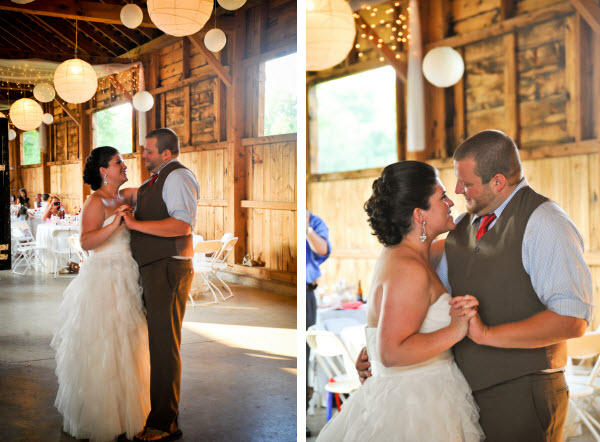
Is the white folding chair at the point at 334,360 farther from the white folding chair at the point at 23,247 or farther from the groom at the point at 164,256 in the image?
the white folding chair at the point at 23,247

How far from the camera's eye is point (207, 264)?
3090mm

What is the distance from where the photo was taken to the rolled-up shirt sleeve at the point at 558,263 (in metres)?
1.53

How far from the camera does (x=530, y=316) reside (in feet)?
5.29

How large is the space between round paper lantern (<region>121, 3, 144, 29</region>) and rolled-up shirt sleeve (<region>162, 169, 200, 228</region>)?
856 millimetres

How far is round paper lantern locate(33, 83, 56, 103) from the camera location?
286 cm

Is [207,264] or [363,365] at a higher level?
[207,264]

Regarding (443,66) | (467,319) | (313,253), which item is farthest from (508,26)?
(313,253)

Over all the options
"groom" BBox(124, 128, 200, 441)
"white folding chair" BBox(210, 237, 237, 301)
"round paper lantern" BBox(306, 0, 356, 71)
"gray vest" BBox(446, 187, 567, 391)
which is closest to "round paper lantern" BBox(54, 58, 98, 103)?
"groom" BBox(124, 128, 200, 441)

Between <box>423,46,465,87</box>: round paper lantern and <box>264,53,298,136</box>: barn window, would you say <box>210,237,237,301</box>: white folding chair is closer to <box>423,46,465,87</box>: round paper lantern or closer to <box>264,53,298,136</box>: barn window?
<box>264,53,298,136</box>: barn window

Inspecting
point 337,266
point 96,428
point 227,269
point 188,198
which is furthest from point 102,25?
point 96,428

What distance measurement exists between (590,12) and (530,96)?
26 cm

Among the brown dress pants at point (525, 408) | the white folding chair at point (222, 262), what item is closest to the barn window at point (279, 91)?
the white folding chair at point (222, 262)

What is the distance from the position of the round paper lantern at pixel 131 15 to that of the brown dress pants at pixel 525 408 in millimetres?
2464

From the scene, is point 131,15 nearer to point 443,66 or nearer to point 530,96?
point 443,66
